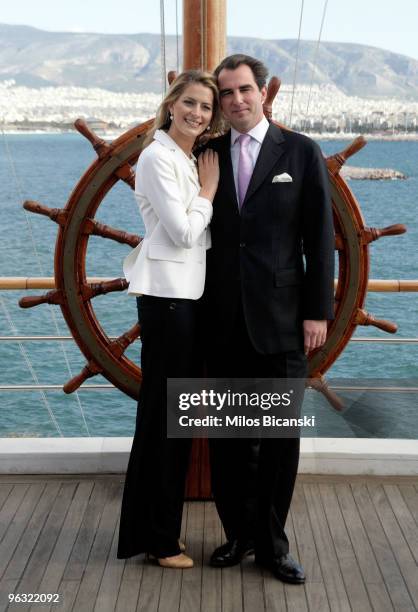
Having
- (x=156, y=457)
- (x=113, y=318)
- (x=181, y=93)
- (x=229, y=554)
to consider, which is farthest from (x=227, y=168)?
(x=113, y=318)

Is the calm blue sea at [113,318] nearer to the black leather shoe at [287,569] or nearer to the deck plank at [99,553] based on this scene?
the deck plank at [99,553]

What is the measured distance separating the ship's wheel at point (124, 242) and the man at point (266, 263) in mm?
328

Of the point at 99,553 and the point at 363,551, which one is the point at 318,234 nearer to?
the point at 363,551

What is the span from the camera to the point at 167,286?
181 cm

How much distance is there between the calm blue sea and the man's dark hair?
1001mm

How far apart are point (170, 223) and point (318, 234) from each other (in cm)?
32

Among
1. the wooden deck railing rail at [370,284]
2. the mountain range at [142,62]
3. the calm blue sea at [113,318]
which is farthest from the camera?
the mountain range at [142,62]

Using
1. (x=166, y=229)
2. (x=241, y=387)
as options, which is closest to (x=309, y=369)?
(x=241, y=387)

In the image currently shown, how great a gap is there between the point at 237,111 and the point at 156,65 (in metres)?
47.6

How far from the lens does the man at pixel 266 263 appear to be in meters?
1.79

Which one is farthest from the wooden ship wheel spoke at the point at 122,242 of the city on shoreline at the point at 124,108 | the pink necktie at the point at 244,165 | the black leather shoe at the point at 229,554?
the city on shoreline at the point at 124,108

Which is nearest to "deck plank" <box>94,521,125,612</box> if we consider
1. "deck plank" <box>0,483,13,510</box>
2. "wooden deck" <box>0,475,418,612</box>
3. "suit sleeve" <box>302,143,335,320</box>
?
"wooden deck" <box>0,475,418,612</box>

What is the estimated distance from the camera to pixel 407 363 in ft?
55.8

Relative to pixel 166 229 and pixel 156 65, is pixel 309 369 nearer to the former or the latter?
pixel 166 229
